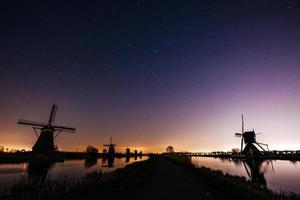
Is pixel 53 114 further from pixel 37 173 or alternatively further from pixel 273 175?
pixel 273 175

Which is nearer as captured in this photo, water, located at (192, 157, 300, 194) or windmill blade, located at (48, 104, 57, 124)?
water, located at (192, 157, 300, 194)

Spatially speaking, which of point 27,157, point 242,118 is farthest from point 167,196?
point 242,118

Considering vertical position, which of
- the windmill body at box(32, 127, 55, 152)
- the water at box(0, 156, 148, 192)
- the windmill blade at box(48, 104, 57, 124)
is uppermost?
the windmill blade at box(48, 104, 57, 124)

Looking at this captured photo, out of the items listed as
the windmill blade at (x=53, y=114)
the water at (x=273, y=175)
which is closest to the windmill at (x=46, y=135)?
the windmill blade at (x=53, y=114)

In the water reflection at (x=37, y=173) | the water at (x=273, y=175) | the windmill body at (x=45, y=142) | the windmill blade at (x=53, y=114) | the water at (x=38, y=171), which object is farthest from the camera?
the windmill blade at (x=53, y=114)

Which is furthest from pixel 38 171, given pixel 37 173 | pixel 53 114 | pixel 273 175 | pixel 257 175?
pixel 53 114

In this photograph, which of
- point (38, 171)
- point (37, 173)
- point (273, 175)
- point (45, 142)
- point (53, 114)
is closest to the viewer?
point (273, 175)

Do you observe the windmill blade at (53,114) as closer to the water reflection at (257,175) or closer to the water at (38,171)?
the water at (38,171)

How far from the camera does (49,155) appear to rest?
53375mm

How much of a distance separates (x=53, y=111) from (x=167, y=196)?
64145mm

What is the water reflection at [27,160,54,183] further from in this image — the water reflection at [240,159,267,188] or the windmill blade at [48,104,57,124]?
the windmill blade at [48,104,57,124]

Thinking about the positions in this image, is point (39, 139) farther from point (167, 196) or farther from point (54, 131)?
point (167, 196)

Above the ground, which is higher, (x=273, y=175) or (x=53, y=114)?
(x=53, y=114)

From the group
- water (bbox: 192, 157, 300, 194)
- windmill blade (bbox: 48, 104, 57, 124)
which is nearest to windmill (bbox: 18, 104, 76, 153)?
windmill blade (bbox: 48, 104, 57, 124)
